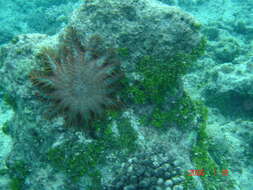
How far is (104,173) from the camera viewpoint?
405 centimetres

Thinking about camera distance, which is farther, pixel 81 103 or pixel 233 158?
pixel 233 158

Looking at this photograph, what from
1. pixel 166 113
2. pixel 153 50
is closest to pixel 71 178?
pixel 166 113

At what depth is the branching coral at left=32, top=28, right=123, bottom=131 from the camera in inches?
145

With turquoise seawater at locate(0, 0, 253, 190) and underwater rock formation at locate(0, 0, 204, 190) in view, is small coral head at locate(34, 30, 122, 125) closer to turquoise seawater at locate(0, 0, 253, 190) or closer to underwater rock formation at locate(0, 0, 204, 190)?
turquoise seawater at locate(0, 0, 253, 190)

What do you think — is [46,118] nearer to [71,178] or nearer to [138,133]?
[71,178]

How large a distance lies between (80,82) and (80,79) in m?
0.05

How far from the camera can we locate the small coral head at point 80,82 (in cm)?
369

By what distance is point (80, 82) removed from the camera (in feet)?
12.1

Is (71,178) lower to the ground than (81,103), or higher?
lower

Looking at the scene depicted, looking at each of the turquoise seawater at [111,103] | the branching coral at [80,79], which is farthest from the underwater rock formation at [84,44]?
the branching coral at [80,79]

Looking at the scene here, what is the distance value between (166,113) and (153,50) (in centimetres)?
131

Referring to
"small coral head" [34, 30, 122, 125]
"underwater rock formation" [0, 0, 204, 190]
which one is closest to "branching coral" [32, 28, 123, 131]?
"small coral head" [34, 30, 122, 125]

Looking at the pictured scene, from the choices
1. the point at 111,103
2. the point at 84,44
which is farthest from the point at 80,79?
the point at 84,44

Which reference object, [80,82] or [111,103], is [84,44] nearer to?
[80,82]
